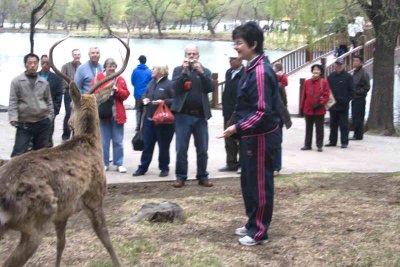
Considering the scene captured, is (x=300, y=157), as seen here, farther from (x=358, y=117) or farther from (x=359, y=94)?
(x=359, y=94)

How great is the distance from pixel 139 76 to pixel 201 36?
6023cm

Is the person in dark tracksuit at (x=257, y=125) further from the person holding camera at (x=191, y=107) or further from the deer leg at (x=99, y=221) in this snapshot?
the person holding camera at (x=191, y=107)

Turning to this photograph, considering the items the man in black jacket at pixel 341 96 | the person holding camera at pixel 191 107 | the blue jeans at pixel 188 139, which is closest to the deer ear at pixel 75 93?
the person holding camera at pixel 191 107

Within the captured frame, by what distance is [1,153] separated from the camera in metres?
12.9

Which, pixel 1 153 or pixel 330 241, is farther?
pixel 1 153

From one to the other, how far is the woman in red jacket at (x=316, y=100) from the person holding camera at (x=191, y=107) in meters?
4.81

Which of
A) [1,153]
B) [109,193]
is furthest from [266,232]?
[1,153]

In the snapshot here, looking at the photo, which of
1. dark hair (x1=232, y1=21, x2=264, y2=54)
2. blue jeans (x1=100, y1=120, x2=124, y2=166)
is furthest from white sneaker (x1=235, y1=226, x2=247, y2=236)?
blue jeans (x1=100, y1=120, x2=124, y2=166)

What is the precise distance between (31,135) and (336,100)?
7.30 metres

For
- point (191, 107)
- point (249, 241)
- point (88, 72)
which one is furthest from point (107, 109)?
point (249, 241)

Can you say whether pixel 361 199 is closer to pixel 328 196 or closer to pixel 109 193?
pixel 328 196

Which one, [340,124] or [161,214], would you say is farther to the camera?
[340,124]

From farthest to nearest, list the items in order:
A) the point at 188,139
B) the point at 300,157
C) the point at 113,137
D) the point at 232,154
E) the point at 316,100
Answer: the point at 316,100 < the point at 300,157 < the point at 232,154 < the point at 113,137 < the point at 188,139

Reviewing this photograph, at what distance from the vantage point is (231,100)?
11062 mm
